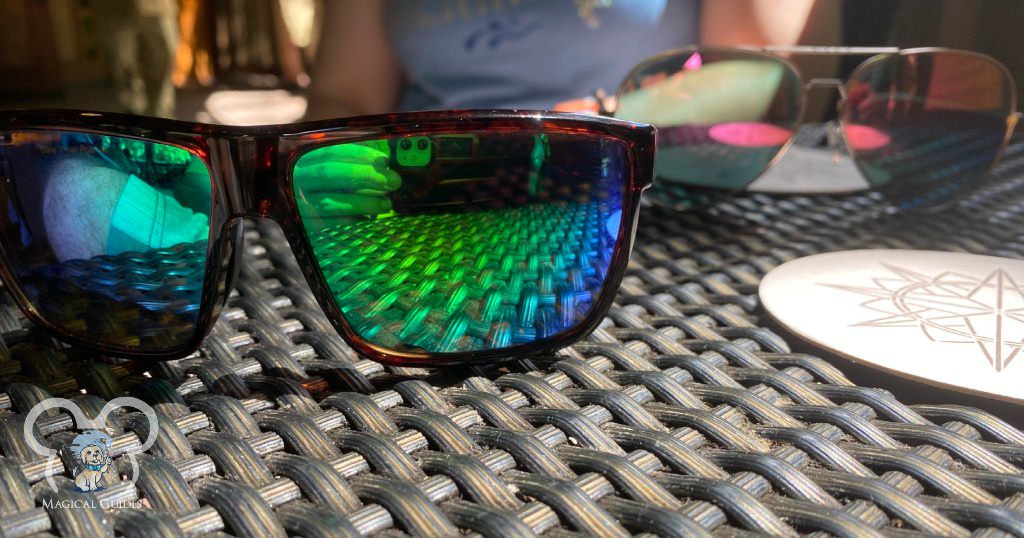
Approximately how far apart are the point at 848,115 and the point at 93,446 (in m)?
0.63

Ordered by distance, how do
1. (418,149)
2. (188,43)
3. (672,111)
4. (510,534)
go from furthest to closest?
(188,43)
(672,111)
(418,149)
(510,534)

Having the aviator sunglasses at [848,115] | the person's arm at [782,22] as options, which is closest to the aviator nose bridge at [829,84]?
the aviator sunglasses at [848,115]

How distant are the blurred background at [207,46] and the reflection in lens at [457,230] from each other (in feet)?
1.59

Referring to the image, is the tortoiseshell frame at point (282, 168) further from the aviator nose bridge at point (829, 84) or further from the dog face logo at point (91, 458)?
the aviator nose bridge at point (829, 84)

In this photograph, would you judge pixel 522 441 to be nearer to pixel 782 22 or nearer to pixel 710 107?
pixel 710 107

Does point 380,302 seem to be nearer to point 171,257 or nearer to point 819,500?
point 171,257

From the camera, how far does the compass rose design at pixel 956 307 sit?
0.36m

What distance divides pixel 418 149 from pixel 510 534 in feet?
0.63

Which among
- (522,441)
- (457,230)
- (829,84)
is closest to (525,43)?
(829,84)

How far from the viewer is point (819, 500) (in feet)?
0.87

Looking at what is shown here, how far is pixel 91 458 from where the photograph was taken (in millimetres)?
279

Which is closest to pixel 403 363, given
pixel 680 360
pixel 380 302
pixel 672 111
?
pixel 380 302

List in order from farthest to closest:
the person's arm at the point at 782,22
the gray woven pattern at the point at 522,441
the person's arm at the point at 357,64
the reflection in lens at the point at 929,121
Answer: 1. the person's arm at the point at 357,64
2. the person's arm at the point at 782,22
3. the reflection in lens at the point at 929,121
4. the gray woven pattern at the point at 522,441

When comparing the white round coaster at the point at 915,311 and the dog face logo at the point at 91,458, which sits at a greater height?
the white round coaster at the point at 915,311
